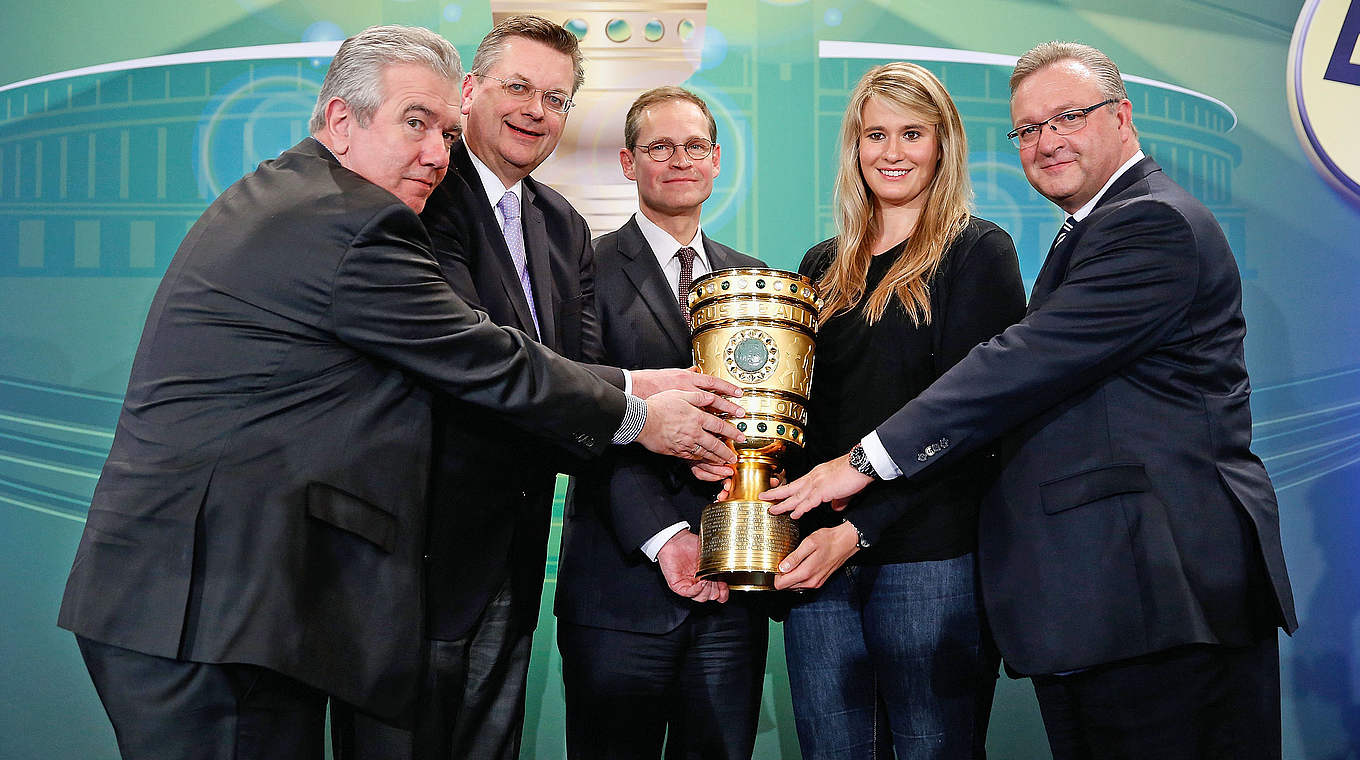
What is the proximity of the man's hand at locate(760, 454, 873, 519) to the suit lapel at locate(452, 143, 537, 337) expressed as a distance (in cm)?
67

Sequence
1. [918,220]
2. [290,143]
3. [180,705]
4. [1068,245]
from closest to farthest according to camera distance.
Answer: [180,705], [1068,245], [918,220], [290,143]

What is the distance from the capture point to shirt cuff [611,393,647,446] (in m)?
2.32

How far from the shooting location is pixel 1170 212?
205 centimetres

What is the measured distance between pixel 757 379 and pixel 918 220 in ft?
1.82

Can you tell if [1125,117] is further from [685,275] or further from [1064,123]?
[685,275]

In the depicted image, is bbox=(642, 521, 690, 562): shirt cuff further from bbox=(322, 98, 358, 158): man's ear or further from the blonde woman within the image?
bbox=(322, 98, 358, 158): man's ear

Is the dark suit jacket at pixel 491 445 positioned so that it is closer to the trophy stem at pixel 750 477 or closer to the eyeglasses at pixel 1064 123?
the trophy stem at pixel 750 477

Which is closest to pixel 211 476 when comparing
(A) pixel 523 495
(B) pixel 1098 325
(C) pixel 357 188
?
(C) pixel 357 188

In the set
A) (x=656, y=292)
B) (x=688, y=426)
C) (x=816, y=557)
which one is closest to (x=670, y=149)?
(x=656, y=292)

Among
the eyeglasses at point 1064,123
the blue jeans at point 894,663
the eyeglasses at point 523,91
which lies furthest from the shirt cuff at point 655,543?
the eyeglasses at point 1064,123

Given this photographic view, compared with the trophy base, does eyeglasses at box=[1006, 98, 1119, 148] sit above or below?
above

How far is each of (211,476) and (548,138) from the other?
1241 mm

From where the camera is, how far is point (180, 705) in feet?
5.54

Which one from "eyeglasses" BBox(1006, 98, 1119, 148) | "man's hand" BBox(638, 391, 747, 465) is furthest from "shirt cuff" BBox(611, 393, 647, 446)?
"eyeglasses" BBox(1006, 98, 1119, 148)
